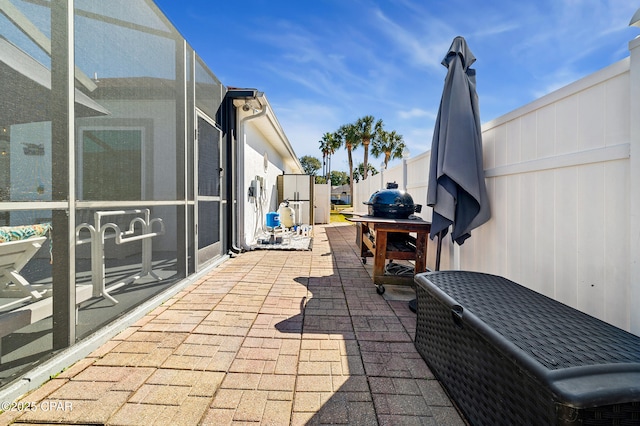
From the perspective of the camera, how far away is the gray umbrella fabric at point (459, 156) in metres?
2.55

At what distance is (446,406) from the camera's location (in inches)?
61.4

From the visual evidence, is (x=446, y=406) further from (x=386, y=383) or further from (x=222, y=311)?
(x=222, y=311)

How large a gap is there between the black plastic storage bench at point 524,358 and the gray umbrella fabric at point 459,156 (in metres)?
0.93

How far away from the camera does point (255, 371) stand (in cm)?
188

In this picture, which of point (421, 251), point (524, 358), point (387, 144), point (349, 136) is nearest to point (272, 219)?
point (421, 251)

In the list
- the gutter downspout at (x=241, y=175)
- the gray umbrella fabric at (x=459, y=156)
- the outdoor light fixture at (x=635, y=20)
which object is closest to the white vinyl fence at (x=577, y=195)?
the outdoor light fixture at (x=635, y=20)

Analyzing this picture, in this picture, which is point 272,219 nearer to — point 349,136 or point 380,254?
point 380,254

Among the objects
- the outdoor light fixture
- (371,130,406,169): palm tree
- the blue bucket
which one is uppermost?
(371,130,406,169): palm tree

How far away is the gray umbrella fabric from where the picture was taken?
2.55m

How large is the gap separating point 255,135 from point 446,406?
7223 millimetres

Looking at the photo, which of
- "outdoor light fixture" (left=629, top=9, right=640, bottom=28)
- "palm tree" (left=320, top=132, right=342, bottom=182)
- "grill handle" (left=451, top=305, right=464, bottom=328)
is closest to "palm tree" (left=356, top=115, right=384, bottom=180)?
"palm tree" (left=320, top=132, right=342, bottom=182)

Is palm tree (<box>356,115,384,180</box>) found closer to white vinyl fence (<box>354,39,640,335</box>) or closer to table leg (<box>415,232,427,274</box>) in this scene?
table leg (<box>415,232,427,274</box>)

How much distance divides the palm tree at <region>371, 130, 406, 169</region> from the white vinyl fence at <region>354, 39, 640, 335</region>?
81.7ft

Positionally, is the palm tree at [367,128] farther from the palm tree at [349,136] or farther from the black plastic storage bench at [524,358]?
the black plastic storage bench at [524,358]
